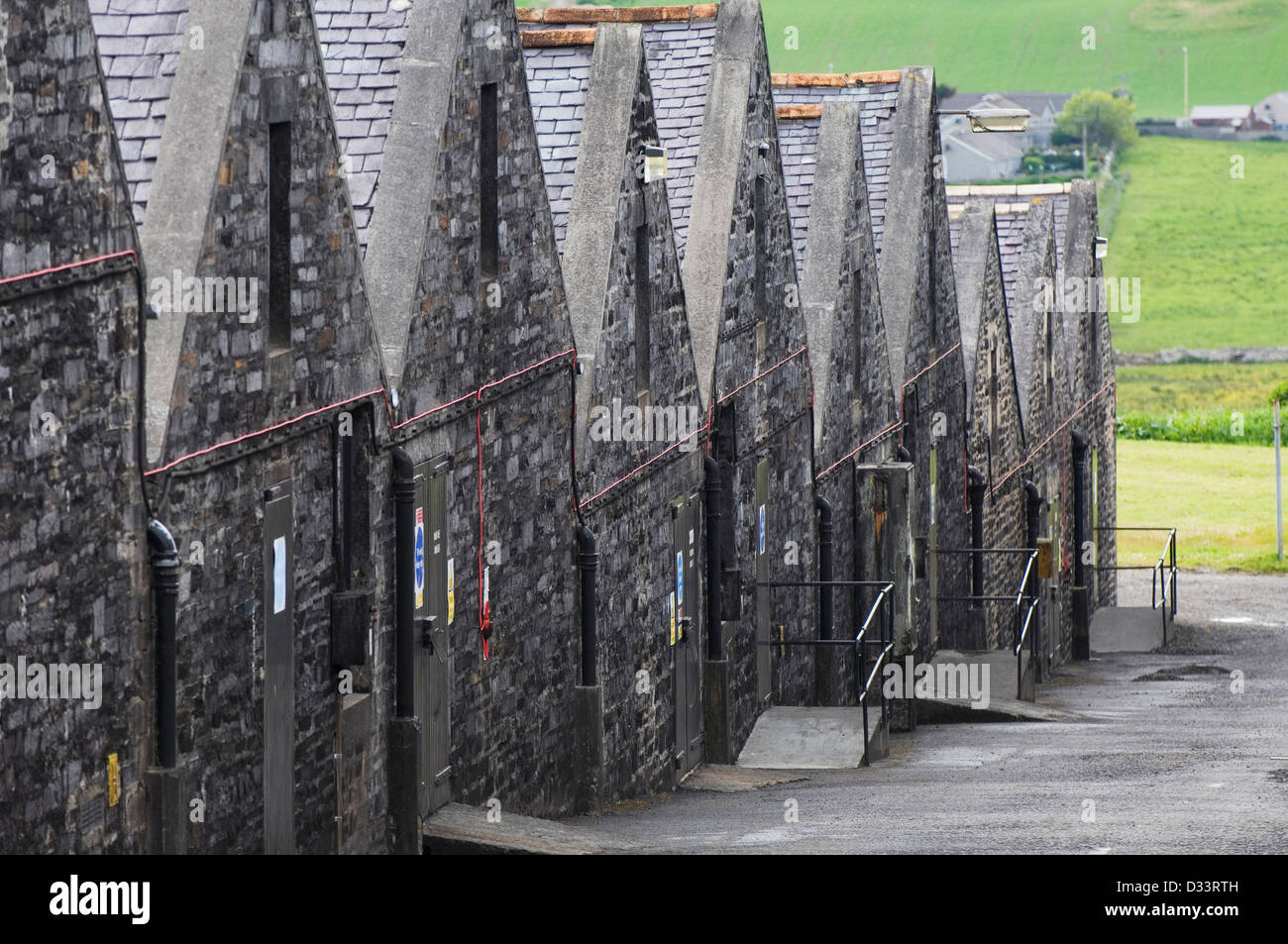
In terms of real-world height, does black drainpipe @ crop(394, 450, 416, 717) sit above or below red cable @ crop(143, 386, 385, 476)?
below

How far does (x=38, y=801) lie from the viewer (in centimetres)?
848

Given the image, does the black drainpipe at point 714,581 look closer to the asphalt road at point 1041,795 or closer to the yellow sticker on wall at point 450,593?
the asphalt road at point 1041,795

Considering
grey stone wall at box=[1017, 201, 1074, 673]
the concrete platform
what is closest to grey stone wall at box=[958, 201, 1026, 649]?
grey stone wall at box=[1017, 201, 1074, 673]

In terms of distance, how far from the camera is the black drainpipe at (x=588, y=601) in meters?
15.2

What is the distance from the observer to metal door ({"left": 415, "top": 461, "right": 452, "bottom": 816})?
12445mm

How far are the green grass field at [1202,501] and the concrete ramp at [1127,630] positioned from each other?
11.2 m

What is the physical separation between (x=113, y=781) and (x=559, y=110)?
9206 mm

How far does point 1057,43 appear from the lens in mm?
151625

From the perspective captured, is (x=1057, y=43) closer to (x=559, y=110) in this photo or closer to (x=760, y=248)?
(x=760, y=248)

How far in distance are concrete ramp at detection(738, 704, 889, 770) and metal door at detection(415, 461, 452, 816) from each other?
241 inches

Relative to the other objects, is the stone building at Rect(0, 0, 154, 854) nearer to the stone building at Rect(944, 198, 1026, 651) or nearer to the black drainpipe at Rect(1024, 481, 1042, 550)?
the stone building at Rect(944, 198, 1026, 651)

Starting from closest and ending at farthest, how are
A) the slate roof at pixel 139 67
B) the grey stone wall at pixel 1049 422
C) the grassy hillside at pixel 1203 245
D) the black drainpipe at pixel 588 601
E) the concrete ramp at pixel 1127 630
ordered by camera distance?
the slate roof at pixel 139 67 → the black drainpipe at pixel 588 601 → the grey stone wall at pixel 1049 422 → the concrete ramp at pixel 1127 630 → the grassy hillside at pixel 1203 245

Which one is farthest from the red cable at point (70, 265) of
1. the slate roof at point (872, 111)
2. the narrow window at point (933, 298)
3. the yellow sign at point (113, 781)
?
the narrow window at point (933, 298)
